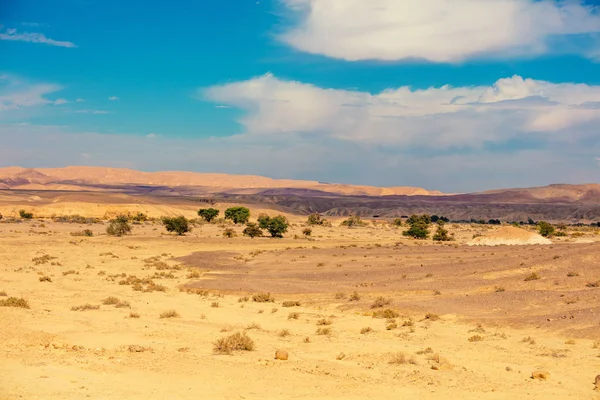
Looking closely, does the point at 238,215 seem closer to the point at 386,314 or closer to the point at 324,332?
the point at 386,314

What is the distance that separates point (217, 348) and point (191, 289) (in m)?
15.1

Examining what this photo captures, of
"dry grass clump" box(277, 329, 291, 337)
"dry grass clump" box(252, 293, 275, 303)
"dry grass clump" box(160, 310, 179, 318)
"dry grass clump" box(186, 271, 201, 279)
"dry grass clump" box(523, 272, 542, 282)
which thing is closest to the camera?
"dry grass clump" box(277, 329, 291, 337)

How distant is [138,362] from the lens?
15.1m

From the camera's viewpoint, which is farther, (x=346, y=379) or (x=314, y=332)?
(x=314, y=332)

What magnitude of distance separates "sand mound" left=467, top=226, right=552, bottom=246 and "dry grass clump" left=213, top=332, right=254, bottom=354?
49.9 metres

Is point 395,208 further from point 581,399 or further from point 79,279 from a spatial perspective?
point 581,399

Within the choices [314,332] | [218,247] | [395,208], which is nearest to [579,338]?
[314,332]

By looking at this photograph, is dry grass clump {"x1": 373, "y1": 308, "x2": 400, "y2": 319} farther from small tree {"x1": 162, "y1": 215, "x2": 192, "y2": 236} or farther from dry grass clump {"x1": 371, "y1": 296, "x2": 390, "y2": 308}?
small tree {"x1": 162, "y1": 215, "x2": 192, "y2": 236}

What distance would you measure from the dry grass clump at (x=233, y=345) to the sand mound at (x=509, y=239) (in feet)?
164

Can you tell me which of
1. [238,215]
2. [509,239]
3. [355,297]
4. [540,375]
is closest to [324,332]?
[540,375]

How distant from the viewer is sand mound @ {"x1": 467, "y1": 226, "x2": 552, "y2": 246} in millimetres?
63625

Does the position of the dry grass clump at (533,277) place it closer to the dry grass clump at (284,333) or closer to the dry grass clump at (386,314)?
the dry grass clump at (386,314)

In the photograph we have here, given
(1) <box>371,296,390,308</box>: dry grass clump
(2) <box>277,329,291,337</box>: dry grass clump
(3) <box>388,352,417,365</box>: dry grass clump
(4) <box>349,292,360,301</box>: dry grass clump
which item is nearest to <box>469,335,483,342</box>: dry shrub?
(3) <box>388,352,417,365</box>: dry grass clump

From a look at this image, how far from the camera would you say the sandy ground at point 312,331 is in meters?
13.4
